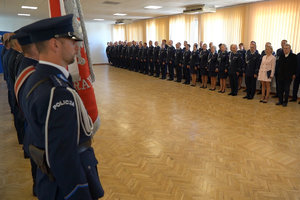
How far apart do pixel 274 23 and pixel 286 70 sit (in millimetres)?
2529

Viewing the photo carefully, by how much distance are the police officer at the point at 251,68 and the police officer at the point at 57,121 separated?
6688 mm

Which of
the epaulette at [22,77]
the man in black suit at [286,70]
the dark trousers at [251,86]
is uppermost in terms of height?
the epaulette at [22,77]

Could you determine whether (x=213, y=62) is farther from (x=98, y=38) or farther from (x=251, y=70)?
(x=98, y=38)

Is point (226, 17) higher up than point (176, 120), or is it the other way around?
point (226, 17)

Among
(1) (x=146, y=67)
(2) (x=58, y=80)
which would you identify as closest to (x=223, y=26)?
(1) (x=146, y=67)

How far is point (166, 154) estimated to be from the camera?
3688mm

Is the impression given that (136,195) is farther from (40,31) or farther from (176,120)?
(176,120)

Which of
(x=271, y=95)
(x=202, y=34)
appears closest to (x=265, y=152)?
(x=271, y=95)

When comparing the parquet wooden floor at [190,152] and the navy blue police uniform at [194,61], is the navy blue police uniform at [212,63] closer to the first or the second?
the navy blue police uniform at [194,61]

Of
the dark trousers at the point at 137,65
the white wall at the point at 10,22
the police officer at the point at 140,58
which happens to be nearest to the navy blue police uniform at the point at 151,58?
the police officer at the point at 140,58

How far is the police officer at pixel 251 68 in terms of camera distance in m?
6.91

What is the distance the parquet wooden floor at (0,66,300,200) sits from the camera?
9.21 feet

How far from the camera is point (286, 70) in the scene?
6.26 meters

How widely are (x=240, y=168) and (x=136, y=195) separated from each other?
1.50m
